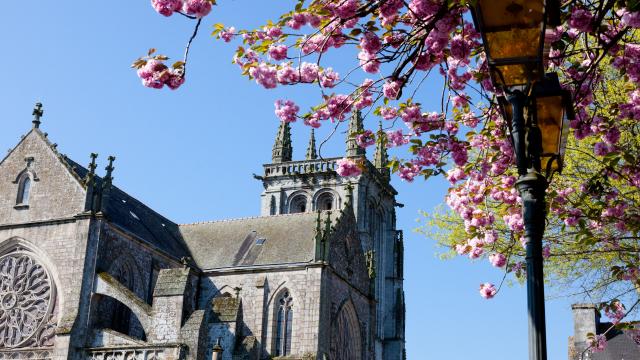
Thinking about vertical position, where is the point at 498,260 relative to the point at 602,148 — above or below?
below

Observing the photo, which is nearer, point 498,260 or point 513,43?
point 513,43

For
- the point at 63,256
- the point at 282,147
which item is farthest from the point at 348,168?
the point at 282,147

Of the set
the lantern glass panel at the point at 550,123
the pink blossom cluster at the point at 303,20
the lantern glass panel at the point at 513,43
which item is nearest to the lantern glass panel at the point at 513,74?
the lantern glass panel at the point at 513,43

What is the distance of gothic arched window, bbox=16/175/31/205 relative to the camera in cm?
3297

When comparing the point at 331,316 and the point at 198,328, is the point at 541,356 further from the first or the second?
the point at 331,316

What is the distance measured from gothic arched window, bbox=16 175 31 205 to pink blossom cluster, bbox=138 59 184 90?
24606mm

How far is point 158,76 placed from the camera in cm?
1015

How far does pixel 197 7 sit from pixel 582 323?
26.6 m

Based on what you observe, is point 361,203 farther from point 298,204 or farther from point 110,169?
point 110,169

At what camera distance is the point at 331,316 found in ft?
115

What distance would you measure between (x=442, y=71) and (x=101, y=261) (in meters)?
22.8

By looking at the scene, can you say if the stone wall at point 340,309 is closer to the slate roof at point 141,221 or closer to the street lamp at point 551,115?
the slate roof at point 141,221

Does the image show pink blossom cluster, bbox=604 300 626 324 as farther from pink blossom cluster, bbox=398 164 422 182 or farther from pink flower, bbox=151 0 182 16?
pink flower, bbox=151 0 182 16

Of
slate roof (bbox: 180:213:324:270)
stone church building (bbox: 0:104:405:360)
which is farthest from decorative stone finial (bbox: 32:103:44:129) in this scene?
slate roof (bbox: 180:213:324:270)
